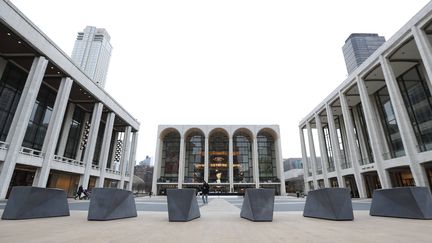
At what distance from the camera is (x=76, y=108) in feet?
112

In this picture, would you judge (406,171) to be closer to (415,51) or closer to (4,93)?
(415,51)

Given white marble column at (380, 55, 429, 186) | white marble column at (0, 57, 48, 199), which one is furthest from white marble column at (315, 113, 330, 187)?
white marble column at (0, 57, 48, 199)

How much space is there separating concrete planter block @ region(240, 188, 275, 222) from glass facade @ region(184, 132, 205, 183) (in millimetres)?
52385

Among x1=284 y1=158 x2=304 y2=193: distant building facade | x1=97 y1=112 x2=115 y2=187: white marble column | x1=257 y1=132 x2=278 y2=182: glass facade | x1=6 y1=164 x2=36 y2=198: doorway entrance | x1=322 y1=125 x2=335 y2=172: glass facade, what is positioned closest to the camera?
x1=6 y1=164 x2=36 y2=198: doorway entrance

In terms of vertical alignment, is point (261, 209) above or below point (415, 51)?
below

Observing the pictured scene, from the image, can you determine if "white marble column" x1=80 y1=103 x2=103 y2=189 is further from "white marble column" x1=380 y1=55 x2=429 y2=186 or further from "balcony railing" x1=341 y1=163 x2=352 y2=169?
"balcony railing" x1=341 y1=163 x2=352 y2=169

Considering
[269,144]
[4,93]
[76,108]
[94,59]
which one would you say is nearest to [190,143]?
[269,144]

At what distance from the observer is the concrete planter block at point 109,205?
6.99 meters

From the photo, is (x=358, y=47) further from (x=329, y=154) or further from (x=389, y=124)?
(x=389, y=124)

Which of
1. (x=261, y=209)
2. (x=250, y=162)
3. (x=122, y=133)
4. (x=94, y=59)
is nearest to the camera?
(x=261, y=209)

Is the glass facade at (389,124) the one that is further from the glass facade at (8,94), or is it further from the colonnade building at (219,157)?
the glass facade at (8,94)

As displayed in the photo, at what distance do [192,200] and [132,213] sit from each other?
102 inches

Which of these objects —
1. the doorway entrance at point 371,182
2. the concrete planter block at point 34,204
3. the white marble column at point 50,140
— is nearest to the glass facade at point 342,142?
the doorway entrance at point 371,182

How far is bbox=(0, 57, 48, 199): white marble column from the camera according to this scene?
59.4ft
